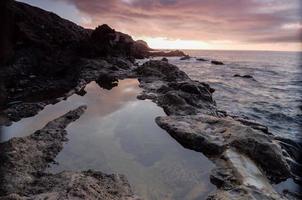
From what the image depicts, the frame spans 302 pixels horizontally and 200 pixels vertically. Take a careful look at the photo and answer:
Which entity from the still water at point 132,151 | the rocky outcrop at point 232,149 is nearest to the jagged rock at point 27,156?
the still water at point 132,151

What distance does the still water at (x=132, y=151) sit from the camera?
7996 mm

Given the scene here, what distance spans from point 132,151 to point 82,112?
16.6 feet

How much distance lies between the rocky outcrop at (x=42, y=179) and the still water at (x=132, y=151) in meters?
0.49

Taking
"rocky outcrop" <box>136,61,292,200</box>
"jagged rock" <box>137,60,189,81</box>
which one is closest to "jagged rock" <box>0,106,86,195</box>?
"rocky outcrop" <box>136,61,292,200</box>

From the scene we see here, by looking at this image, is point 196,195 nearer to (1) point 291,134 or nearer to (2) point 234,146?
(2) point 234,146

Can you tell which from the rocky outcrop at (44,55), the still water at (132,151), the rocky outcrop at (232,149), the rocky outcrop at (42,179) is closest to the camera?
the rocky outcrop at (42,179)

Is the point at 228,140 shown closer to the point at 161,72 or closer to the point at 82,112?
the point at 82,112

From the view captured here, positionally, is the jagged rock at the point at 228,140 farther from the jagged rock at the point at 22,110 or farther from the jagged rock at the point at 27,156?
the jagged rock at the point at 22,110

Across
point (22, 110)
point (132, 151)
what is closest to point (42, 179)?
point (132, 151)

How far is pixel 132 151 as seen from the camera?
10273 millimetres

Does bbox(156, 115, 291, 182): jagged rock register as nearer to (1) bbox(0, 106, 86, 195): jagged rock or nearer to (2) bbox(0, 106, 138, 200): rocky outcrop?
(2) bbox(0, 106, 138, 200): rocky outcrop

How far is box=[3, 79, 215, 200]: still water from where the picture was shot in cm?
800

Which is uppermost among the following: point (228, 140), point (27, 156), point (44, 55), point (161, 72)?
point (44, 55)

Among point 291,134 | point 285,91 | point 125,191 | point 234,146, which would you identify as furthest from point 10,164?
point 285,91
